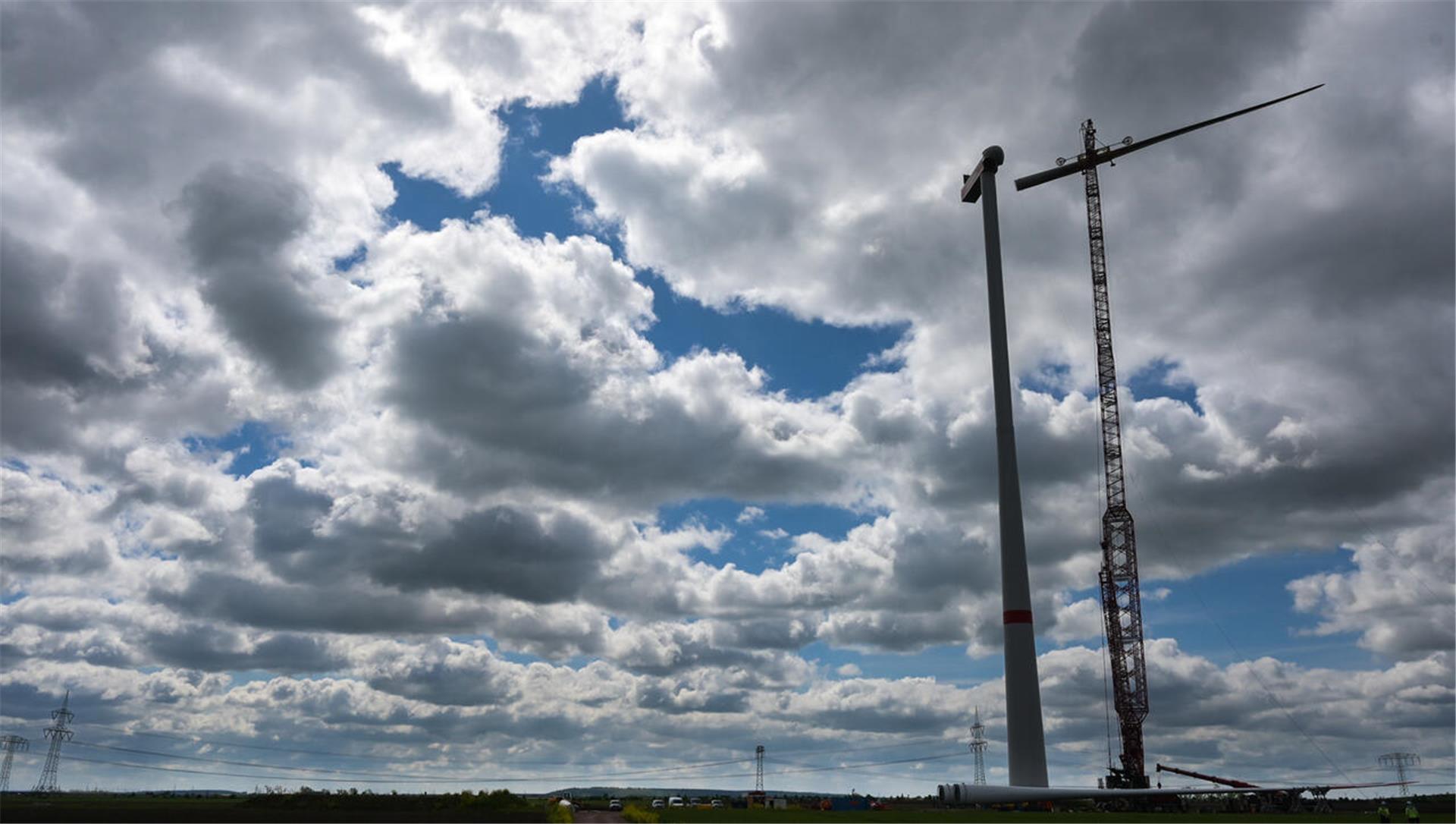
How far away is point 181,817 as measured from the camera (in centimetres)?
9331

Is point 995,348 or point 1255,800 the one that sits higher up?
point 995,348

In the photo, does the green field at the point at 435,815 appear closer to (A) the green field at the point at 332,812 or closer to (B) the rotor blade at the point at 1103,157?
(A) the green field at the point at 332,812

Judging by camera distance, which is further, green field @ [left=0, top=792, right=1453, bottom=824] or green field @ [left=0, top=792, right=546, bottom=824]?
green field @ [left=0, top=792, right=1453, bottom=824]

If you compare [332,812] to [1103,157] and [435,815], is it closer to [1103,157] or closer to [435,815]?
[435,815]

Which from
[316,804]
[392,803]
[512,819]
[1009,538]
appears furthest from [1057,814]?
[316,804]

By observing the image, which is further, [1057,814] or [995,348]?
[1057,814]

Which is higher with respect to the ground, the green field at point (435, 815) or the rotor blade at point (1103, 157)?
the rotor blade at point (1103, 157)

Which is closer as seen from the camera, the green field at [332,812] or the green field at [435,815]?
the green field at [332,812]

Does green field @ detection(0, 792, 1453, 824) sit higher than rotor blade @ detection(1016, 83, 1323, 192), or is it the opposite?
rotor blade @ detection(1016, 83, 1323, 192)

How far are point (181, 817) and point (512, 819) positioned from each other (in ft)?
108

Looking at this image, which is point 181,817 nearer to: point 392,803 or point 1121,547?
point 392,803

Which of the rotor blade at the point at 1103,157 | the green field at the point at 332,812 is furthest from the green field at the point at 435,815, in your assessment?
the rotor blade at the point at 1103,157

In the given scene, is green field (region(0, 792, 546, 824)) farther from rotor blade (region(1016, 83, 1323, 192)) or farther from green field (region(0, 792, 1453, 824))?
rotor blade (region(1016, 83, 1323, 192))

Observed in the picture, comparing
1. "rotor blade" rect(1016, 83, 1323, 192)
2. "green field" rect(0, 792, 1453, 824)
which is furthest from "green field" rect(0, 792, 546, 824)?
"rotor blade" rect(1016, 83, 1323, 192)
